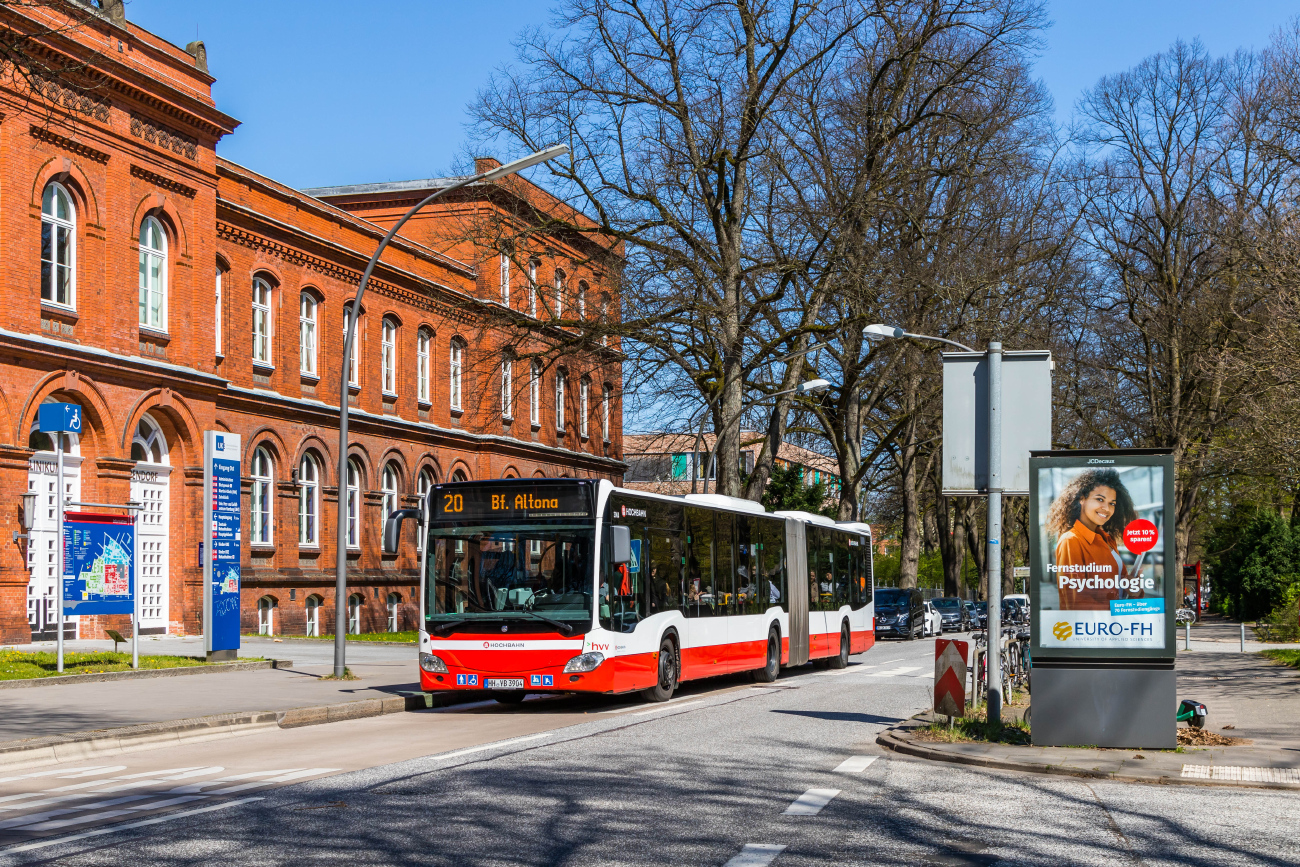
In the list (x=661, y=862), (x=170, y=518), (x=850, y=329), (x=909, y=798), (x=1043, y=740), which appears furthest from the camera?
(x=850, y=329)

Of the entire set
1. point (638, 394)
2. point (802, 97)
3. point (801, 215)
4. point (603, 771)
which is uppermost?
point (802, 97)

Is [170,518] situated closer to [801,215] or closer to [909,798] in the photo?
[801,215]

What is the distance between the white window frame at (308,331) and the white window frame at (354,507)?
122 inches

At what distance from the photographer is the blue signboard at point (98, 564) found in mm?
19719

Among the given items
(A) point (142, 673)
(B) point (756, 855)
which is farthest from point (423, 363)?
(B) point (756, 855)

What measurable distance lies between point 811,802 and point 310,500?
96.5ft

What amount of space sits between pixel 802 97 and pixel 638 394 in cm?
836

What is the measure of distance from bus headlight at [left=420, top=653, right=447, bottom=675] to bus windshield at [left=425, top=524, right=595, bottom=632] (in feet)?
1.28

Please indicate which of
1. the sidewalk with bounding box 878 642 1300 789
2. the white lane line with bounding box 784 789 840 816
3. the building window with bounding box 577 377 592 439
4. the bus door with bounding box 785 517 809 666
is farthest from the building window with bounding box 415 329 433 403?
the white lane line with bounding box 784 789 840 816

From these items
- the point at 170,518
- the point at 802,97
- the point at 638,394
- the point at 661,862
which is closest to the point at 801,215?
the point at 802,97

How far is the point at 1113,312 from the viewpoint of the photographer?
1978 inches

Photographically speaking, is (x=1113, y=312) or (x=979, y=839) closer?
(x=979, y=839)

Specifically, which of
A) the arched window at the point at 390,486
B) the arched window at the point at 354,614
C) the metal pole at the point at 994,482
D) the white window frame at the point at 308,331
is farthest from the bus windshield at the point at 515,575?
the arched window at the point at 390,486

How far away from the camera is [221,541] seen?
71.1 feet
